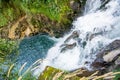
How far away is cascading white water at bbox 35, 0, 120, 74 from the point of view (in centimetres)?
952

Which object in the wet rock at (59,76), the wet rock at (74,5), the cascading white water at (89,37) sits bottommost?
the wet rock at (59,76)

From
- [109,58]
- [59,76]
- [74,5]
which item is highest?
[74,5]

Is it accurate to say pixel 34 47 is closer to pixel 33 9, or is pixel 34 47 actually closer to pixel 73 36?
pixel 73 36

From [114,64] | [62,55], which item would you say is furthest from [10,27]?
[114,64]

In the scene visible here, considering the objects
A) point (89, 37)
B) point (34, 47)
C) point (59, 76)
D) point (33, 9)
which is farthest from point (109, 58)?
point (33, 9)

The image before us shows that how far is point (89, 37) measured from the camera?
34.2ft

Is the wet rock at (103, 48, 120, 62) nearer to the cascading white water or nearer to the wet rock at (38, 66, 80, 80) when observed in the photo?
the cascading white water

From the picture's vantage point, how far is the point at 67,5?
12.5 metres

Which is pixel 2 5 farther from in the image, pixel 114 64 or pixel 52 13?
pixel 114 64

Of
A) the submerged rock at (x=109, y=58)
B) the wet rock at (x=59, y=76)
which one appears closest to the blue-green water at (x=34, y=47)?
the submerged rock at (x=109, y=58)

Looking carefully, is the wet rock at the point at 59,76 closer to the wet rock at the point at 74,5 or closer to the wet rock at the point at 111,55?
the wet rock at the point at 111,55

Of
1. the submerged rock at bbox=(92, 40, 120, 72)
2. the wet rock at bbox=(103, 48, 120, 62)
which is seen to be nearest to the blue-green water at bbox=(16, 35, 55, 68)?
the submerged rock at bbox=(92, 40, 120, 72)

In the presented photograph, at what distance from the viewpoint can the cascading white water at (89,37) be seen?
31.2ft

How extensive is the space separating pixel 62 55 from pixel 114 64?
350cm
